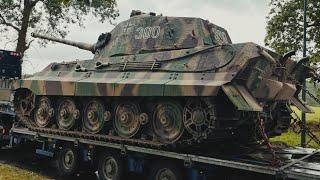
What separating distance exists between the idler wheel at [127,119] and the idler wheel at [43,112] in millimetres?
2767

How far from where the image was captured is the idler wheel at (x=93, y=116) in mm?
12086

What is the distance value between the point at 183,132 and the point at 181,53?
197 cm

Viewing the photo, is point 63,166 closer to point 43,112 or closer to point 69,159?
point 69,159

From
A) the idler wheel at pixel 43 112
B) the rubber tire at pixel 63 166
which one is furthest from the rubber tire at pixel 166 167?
the idler wheel at pixel 43 112

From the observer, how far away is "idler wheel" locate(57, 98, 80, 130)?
12.8 m

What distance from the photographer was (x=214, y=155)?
9805 millimetres

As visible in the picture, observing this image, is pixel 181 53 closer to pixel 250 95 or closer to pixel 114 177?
pixel 250 95

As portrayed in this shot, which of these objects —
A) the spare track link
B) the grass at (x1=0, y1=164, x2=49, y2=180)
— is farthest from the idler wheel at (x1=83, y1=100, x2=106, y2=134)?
the grass at (x1=0, y1=164, x2=49, y2=180)

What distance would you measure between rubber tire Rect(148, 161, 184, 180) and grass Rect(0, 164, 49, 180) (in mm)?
3293

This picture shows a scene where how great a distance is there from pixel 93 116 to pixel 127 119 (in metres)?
1.36

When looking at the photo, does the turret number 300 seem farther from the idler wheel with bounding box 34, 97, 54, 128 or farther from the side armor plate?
the side armor plate

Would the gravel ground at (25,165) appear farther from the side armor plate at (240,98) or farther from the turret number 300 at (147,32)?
the side armor plate at (240,98)

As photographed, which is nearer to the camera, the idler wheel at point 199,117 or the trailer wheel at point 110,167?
the idler wheel at point 199,117

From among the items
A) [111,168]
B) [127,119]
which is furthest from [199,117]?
[111,168]
